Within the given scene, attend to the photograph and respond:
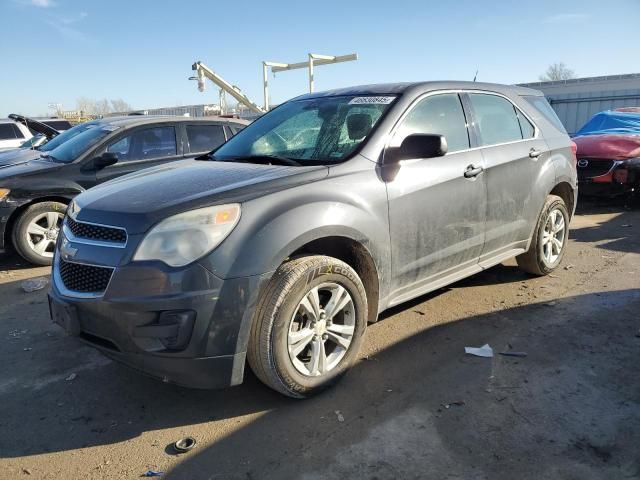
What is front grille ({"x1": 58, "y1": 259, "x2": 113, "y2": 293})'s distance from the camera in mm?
2631

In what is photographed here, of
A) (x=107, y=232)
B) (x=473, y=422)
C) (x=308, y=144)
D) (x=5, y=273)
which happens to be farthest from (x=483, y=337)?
(x=5, y=273)

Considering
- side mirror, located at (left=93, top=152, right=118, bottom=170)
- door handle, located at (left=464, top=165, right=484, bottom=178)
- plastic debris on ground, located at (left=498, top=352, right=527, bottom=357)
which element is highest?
side mirror, located at (left=93, top=152, right=118, bottom=170)

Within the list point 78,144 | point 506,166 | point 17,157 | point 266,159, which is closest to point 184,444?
point 266,159

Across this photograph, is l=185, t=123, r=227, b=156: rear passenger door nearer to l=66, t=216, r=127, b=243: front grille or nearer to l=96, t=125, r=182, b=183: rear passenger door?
l=96, t=125, r=182, b=183: rear passenger door

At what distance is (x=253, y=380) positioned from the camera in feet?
10.9

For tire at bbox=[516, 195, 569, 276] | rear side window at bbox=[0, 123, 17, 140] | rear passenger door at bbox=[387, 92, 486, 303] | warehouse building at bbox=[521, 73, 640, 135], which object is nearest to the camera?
rear passenger door at bbox=[387, 92, 486, 303]

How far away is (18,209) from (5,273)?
0.74 meters

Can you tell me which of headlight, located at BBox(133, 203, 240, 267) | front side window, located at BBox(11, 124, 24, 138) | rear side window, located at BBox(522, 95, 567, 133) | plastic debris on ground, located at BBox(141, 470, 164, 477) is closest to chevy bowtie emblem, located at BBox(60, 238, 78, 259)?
headlight, located at BBox(133, 203, 240, 267)

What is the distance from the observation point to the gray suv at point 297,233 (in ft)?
8.33

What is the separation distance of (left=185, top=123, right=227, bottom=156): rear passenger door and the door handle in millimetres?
4220

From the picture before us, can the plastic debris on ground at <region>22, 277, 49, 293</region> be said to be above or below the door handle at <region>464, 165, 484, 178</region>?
below

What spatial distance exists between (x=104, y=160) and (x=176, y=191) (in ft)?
12.7

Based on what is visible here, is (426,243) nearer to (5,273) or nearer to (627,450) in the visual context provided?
(627,450)

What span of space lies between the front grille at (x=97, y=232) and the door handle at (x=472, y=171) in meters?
2.46
